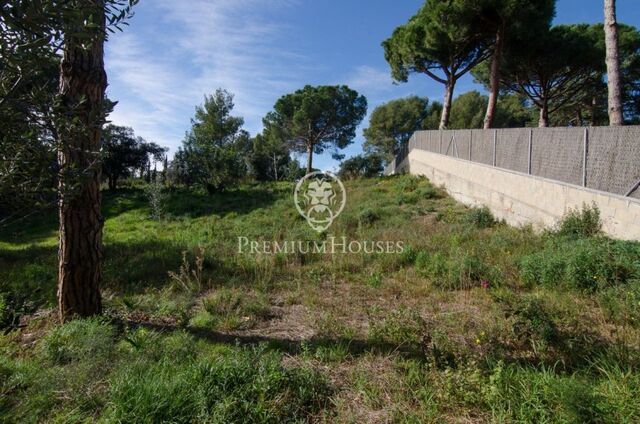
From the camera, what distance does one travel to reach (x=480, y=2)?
1078cm

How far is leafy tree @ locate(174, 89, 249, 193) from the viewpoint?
16.3 metres

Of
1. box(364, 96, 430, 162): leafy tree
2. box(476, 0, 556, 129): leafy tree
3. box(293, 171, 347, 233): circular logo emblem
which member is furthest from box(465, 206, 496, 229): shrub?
box(364, 96, 430, 162): leafy tree

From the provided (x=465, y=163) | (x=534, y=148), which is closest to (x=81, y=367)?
(x=534, y=148)

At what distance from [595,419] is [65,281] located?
14.3ft

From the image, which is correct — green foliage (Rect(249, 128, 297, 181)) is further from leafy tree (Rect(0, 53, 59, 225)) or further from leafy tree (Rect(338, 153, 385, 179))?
leafy tree (Rect(0, 53, 59, 225))

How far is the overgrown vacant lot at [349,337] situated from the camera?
1.97m

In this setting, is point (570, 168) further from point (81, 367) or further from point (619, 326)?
point (81, 367)

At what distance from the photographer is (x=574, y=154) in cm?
557

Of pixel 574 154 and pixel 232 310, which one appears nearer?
pixel 232 310

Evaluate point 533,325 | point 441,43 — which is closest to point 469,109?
point 441,43

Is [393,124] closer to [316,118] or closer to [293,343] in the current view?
[316,118]

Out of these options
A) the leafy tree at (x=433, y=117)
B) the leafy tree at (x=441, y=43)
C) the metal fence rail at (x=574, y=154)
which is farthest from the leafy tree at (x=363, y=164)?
the metal fence rail at (x=574, y=154)

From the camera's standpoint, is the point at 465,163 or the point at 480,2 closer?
the point at 465,163

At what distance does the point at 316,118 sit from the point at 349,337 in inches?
864
